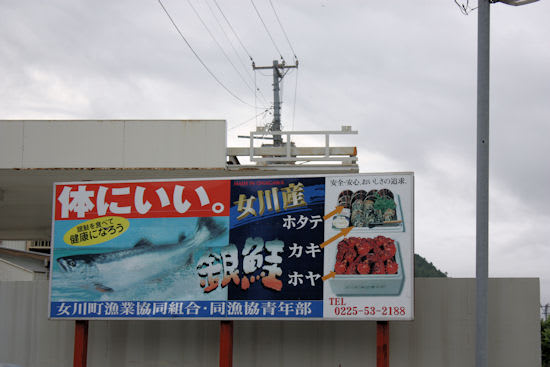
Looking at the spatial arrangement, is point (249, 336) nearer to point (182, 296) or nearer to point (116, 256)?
point (182, 296)

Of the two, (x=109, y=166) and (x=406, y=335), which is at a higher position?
(x=109, y=166)

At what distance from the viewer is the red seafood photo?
16.5m

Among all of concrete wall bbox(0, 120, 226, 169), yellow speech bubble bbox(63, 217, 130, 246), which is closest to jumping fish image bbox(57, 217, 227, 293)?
yellow speech bubble bbox(63, 217, 130, 246)

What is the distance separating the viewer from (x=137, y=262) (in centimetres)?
1783

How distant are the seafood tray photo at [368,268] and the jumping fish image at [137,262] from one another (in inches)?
113

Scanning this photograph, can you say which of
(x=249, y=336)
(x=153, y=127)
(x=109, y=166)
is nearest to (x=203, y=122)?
(x=153, y=127)

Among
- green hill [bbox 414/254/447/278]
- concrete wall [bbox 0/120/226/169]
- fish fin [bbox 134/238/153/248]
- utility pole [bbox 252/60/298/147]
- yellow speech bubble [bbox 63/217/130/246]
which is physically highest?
utility pole [bbox 252/60/298/147]

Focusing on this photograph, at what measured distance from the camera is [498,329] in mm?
18062

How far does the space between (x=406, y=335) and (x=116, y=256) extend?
23.9 feet

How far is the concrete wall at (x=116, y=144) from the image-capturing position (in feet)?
66.8

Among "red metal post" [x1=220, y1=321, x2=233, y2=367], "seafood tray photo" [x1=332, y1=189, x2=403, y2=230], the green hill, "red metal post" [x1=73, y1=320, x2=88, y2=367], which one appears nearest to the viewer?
"seafood tray photo" [x1=332, y1=189, x2=403, y2=230]

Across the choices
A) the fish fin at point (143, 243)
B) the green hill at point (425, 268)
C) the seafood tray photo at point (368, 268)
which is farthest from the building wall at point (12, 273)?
the green hill at point (425, 268)

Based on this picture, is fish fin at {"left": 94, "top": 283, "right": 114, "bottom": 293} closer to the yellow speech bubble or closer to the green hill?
the yellow speech bubble

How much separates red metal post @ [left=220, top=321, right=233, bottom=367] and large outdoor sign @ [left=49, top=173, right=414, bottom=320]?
1.42ft
